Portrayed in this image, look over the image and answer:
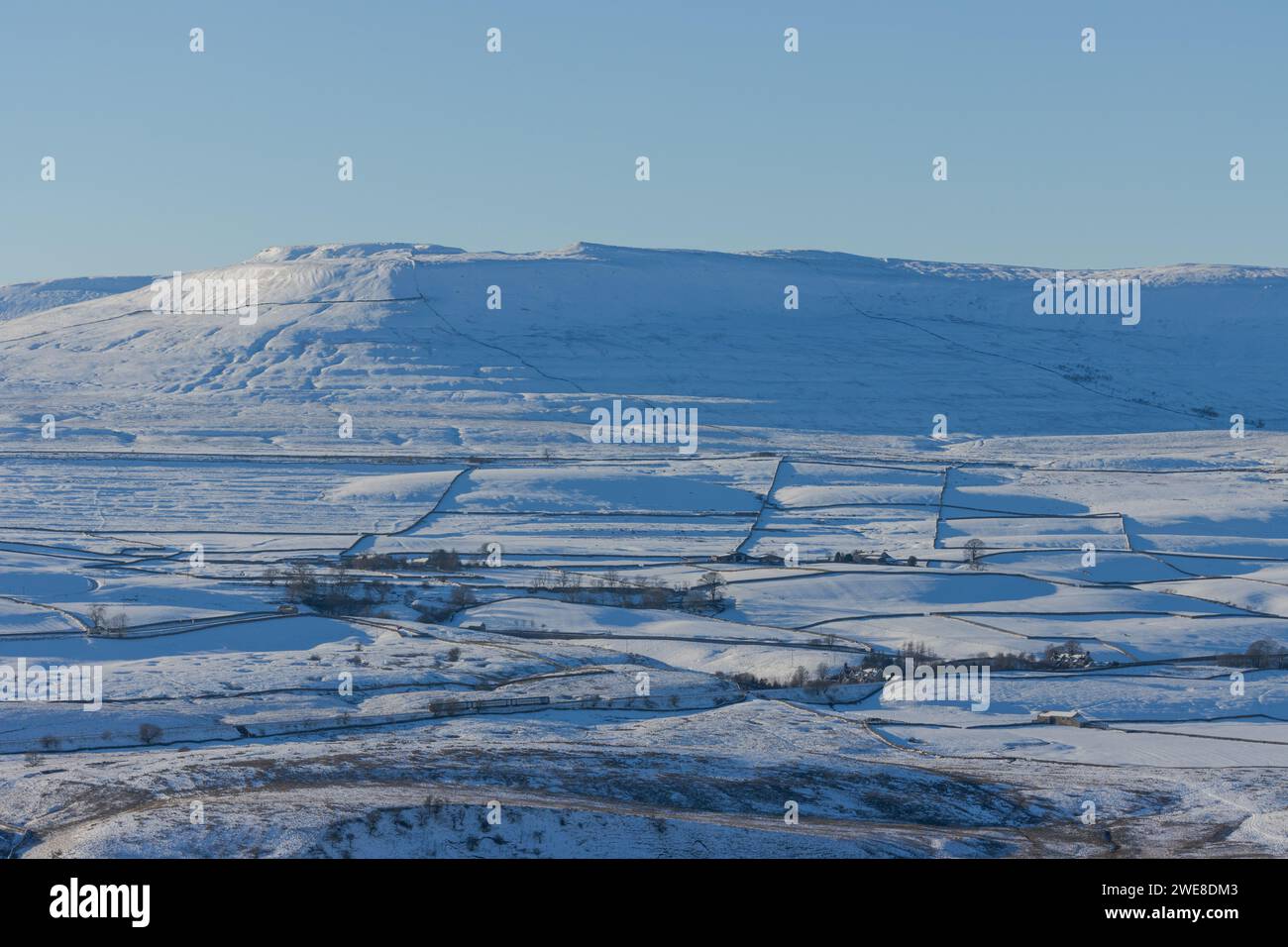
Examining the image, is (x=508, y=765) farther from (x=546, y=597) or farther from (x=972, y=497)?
(x=972, y=497)

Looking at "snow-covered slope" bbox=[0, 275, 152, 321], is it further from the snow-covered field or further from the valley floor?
the valley floor

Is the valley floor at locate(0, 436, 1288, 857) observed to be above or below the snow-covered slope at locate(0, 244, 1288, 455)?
below

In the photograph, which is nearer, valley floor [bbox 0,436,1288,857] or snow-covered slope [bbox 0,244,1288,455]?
valley floor [bbox 0,436,1288,857]

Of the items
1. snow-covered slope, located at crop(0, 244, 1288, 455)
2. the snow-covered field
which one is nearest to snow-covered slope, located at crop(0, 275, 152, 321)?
snow-covered slope, located at crop(0, 244, 1288, 455)

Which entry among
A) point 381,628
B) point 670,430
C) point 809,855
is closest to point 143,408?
point 670,430

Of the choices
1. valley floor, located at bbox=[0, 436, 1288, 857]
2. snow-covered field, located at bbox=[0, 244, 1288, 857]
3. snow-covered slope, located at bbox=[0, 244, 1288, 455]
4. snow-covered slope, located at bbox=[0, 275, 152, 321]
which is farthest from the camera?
snow-covered slope, located at bbox=[0, 275, 152, 321]

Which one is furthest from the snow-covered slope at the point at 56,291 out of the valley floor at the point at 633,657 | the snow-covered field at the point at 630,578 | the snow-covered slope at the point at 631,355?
the valley floor at the point at 633,657
